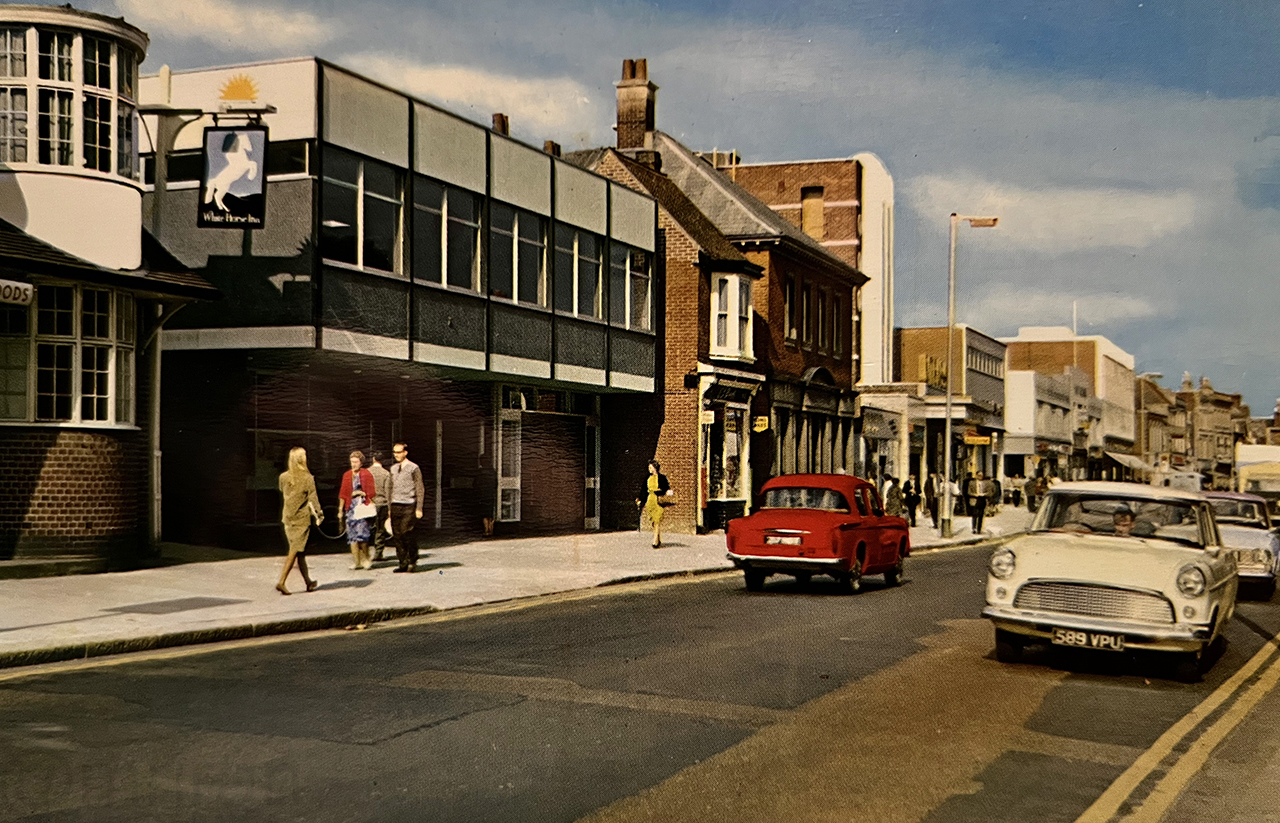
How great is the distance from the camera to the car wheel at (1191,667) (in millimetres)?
10867

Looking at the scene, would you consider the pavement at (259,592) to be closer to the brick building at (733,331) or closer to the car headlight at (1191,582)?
the brick building at (733,331)

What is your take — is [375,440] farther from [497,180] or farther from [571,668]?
[571,668]

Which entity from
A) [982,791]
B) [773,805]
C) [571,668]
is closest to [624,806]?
[773,805]

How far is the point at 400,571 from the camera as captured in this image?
1866 centimetres

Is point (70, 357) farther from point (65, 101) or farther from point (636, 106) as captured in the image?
point (636, 106)

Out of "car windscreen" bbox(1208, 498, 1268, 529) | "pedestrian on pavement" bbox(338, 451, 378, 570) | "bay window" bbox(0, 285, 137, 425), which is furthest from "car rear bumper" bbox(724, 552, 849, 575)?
"bay window" bbox(0, 285, 137, 425)

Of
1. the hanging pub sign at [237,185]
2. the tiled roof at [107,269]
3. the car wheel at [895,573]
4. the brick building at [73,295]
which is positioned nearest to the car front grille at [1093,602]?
the car wheel at [895,573]

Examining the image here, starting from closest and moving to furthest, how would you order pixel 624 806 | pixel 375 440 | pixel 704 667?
pixel 624 806 < pixel 704 667 < pixel 375 440

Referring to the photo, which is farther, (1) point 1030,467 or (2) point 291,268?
(1) point 1030,467

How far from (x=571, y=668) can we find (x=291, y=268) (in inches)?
447

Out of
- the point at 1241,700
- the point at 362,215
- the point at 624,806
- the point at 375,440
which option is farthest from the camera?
the point at 375,440

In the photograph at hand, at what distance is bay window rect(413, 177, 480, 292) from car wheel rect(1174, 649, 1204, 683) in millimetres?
14782

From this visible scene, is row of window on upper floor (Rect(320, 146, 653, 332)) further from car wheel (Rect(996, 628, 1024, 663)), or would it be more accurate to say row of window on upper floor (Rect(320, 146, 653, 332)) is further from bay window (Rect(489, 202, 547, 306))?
car wheel (Rect(996, 628, 1024, 663))

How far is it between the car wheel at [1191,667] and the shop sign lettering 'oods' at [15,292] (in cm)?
1326
